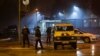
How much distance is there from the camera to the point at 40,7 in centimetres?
10212

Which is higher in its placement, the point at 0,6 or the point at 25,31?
the point at 0,6

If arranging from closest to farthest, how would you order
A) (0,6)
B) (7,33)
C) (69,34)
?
1. (69,34)
2. (7,33)
3. (0,6)

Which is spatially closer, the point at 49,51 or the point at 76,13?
the point at 49,51

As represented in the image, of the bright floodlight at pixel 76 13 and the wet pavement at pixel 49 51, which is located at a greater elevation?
the bright floodlight at pixel 76 13

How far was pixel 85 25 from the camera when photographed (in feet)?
243

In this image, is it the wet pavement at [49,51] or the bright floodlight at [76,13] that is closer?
the wet pavement at [49,51]

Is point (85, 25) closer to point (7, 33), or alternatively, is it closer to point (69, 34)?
point (7, 33)

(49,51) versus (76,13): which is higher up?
(76,13)

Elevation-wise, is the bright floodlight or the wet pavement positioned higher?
the bright floodlight

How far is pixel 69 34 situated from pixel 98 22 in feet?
163

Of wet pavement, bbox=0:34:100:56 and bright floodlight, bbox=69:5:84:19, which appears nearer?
wet pavement, bbox=0:34:100:56

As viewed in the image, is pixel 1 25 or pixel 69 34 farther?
pixel 1 25

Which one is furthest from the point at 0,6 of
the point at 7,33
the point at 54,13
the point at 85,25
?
the point at 54,13

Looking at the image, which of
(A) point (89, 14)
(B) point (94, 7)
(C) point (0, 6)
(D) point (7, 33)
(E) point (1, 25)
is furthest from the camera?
(A) point (89, 14)
